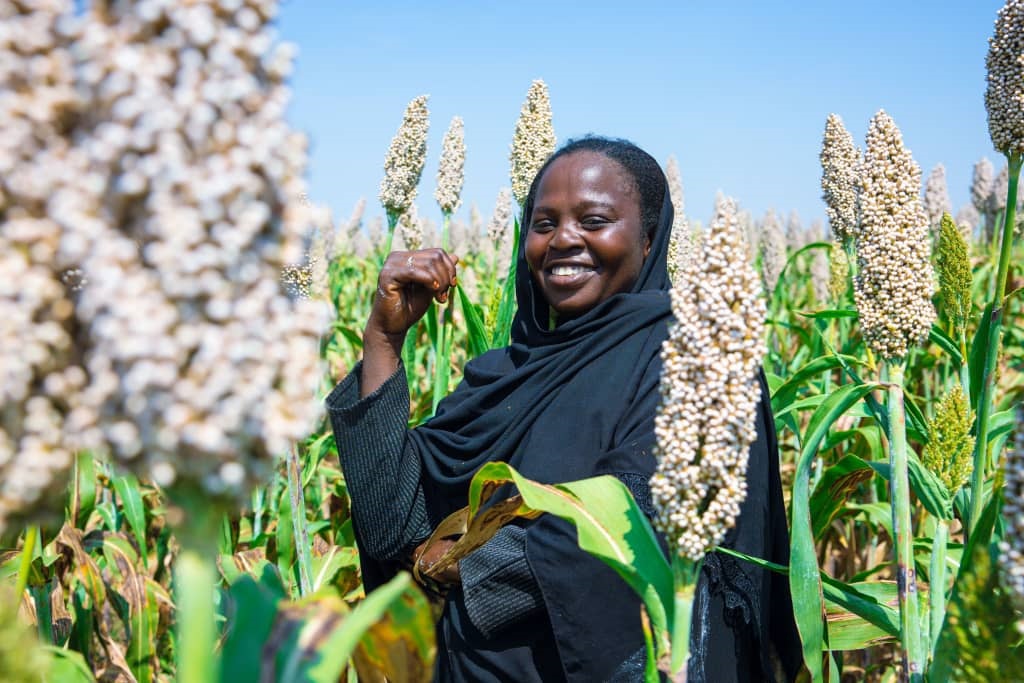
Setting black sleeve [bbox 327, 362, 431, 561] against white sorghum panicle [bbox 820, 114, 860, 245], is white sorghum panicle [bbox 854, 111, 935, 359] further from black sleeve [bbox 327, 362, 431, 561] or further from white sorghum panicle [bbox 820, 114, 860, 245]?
white sorghum panicle [bbox 820, 114, 860, 245]

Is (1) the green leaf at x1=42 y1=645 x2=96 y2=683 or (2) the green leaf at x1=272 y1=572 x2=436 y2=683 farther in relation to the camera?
(1) the green leaf at x1=42 y1=645 x2=96 y2=683

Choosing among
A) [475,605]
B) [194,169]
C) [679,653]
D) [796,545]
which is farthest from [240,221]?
[475,605]

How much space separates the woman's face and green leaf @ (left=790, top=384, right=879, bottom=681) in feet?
3.83

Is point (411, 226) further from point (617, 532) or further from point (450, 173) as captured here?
point (617, 532)

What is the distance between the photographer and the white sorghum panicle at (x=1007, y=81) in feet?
7.29

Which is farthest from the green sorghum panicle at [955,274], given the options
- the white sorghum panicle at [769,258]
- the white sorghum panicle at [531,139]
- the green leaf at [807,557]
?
the white sorghum panicle at [769,258]

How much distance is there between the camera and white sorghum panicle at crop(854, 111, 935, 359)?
81.9 inches

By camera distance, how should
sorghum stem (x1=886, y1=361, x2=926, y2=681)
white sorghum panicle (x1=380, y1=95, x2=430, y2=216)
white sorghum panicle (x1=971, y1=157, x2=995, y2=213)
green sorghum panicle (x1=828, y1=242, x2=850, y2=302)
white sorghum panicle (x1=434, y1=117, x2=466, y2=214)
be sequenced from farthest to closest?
white sorghum panicle (x1=971, y1=157, x2=995, y2=213) < green sorghum panicle (x1=828, y1=242, x2=850, y2=302) < white sorghum panicle (x1=434, y1=117, x2=466, y2=214) < white sorghum panicle (x1=380, y1=95, x2=430, y2=216) < sorghum stem (x1=886, y1=361, x2=926, y2=681)

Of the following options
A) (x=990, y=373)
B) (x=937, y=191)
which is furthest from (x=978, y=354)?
(x=937, y=191)

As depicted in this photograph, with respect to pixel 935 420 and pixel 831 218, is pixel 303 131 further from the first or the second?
pixel 831 218

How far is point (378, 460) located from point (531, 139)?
195cm

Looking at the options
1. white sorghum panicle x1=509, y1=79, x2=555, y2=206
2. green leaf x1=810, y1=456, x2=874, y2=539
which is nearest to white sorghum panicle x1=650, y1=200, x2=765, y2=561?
green leaf x1=810, y1=456, x2=874, y2=539

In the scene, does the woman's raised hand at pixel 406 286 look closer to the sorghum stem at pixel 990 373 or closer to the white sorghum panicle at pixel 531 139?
the white sorghum panicle at pixel 531 139

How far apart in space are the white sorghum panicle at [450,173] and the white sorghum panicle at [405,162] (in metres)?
0.42
